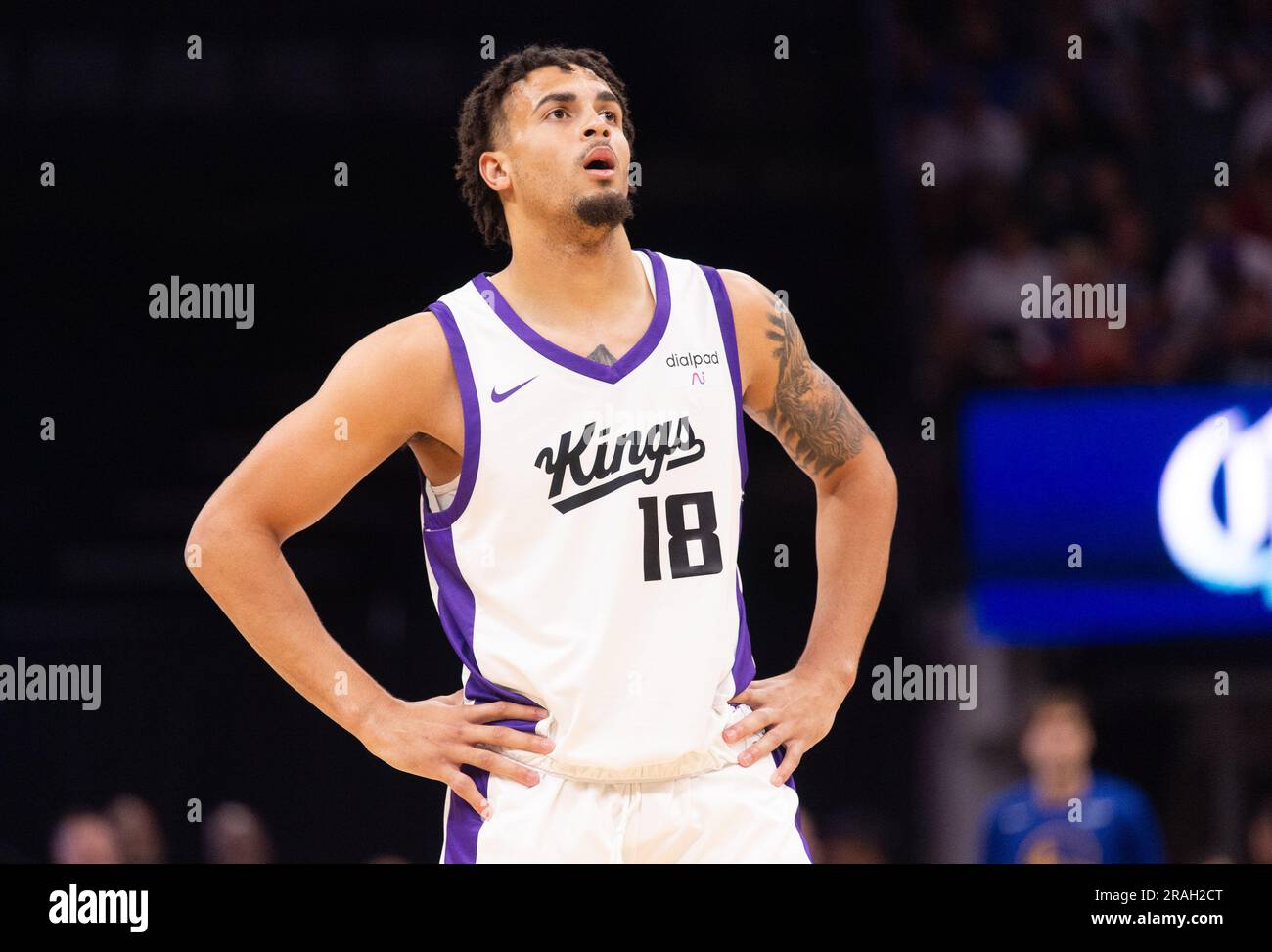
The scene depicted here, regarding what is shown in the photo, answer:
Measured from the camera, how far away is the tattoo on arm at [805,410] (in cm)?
378

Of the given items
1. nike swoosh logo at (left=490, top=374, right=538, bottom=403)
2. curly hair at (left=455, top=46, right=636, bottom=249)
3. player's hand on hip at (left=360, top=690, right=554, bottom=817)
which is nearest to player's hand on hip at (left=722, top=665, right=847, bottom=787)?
player's hand on hip at (left=360, top=690, right=554, bottom=817)

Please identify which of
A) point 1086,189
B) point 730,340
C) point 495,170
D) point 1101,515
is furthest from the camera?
point 1086,189

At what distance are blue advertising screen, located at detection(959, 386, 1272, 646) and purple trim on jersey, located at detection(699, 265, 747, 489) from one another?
264 cm

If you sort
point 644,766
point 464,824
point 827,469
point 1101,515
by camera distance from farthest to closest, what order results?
point 1101,515
point 827,469
point 464,824
point 644,766

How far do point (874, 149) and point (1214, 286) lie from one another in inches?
55.9

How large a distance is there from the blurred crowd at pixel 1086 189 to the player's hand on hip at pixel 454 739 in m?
3.16

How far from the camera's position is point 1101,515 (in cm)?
606

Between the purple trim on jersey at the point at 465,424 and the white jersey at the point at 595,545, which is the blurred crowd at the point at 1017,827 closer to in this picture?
the white jersey at the point at 595,545

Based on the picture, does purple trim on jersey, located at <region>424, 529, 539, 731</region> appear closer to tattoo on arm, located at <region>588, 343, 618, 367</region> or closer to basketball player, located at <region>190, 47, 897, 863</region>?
basketball player, located at <region>190, 47, 897, 863</region>

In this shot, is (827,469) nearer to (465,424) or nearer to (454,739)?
(465,424)

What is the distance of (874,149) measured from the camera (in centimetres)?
658

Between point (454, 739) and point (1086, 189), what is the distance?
4.14m

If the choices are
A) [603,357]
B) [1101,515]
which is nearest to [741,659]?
[603,357]
